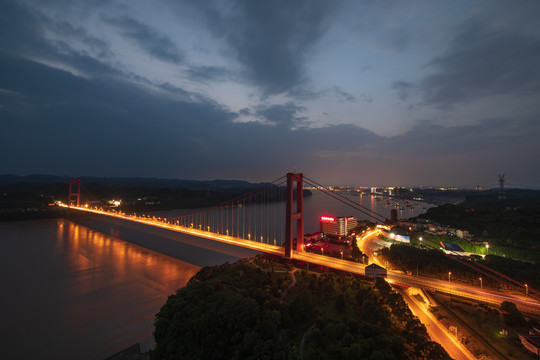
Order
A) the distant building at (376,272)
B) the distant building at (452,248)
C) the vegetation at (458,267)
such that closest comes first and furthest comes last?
the distant building at (376,272) < the vegetation at (458,267) < the distant building at (452,248)

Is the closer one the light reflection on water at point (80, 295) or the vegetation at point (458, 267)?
the light reflection on water at point (80, 295)

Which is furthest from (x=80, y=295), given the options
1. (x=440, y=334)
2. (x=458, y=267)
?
(x=458, y=267)

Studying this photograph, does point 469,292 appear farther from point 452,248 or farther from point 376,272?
point 452,248

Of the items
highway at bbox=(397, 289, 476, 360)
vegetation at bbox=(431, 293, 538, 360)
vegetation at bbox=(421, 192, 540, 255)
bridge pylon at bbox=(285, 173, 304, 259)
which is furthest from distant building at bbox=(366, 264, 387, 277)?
vegetation at bbox=(421, 192, 540, 255)

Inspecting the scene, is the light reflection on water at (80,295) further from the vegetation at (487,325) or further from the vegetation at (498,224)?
the vegetation at (498,224)

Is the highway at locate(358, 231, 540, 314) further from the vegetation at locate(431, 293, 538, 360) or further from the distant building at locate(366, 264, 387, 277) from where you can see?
the distant building at locate(366, 264, 387, 277)

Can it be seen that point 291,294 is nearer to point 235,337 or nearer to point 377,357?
point 235,337

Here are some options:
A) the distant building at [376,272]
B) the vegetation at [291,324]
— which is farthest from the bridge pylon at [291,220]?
the distant building at [376,272]
